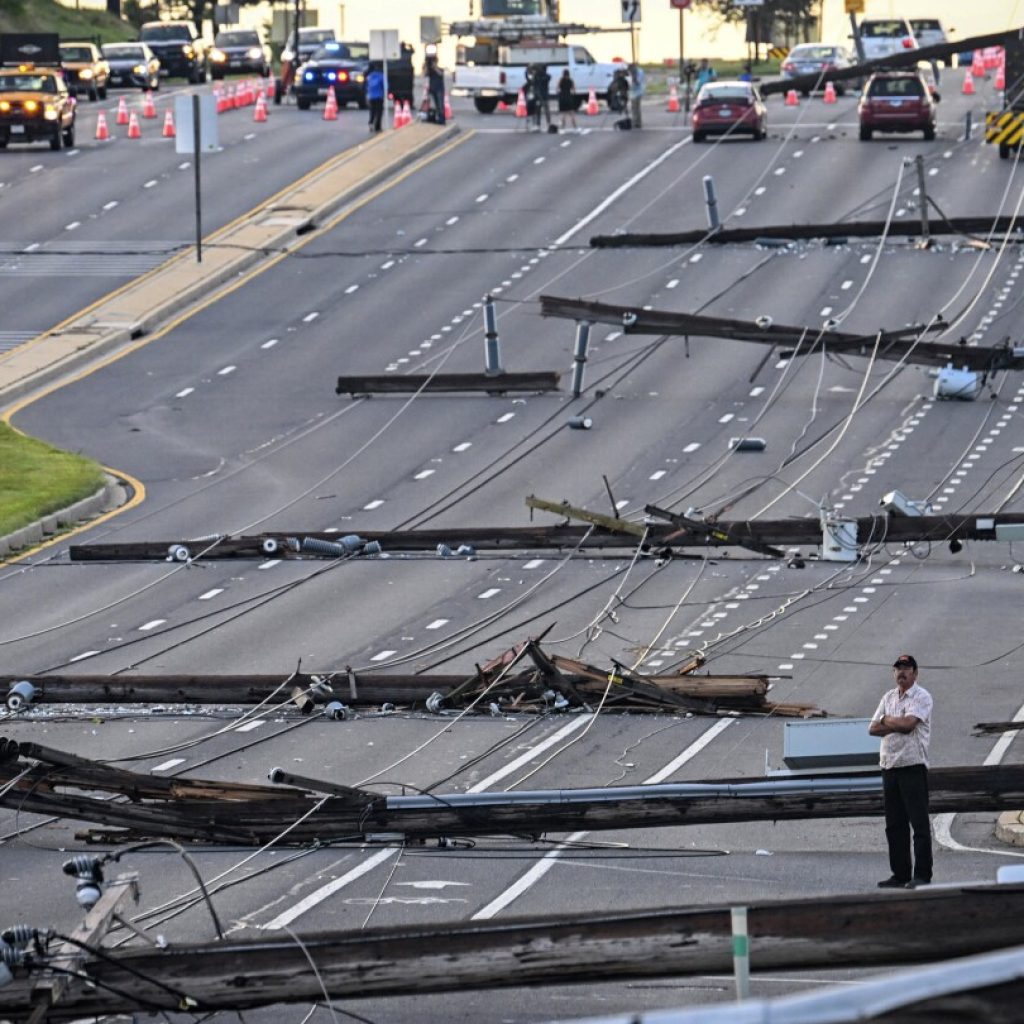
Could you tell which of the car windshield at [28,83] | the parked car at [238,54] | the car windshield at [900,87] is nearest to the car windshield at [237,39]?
the parked car at [238,54]

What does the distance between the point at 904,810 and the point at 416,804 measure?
118 inches

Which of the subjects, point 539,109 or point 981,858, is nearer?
point 981,858

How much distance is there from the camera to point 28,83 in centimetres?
6331

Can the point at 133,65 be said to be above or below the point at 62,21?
below

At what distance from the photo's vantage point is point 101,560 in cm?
2939

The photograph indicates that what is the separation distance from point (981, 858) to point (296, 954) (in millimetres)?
6726

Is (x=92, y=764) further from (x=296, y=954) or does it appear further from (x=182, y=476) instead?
(x=182, y=476)

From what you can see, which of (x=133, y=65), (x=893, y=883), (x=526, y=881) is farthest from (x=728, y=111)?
(x=893, y=883)

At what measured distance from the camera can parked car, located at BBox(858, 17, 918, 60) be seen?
81375 millimetres

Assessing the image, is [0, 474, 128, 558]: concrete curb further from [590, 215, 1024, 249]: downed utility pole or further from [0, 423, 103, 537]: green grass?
[590, 215, 1024, 249]: downed utility pole

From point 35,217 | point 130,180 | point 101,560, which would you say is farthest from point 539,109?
point 101,560

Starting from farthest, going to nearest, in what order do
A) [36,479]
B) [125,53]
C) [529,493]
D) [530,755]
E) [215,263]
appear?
[125,53]
[215,263]
[36,479]
[529,493]
[530,755]

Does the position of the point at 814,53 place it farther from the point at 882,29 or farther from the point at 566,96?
the point at 566,96

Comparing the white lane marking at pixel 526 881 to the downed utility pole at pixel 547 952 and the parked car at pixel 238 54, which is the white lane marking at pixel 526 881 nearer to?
the downed utility pole at pixel 547 952
